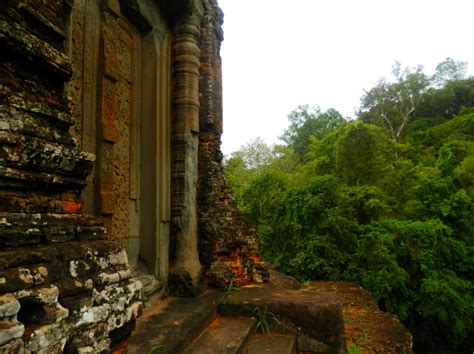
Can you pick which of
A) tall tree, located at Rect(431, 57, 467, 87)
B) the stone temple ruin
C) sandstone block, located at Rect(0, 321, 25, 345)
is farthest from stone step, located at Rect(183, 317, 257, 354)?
tall tree, located at Rect(431, 57, 467, 87)

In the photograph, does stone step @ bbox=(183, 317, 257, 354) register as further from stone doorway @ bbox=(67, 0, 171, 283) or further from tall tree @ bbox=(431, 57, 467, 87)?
tall tree @ bbox=(431, 57, 467, 87)

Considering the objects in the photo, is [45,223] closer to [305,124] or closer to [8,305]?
[8,305]

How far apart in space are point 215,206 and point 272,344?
222 cm

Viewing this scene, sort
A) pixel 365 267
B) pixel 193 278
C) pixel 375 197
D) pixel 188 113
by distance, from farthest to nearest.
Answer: pixel 375 197
pixel 365 267
pixel 188 113
pixel 193 278

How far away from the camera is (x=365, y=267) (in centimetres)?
1044

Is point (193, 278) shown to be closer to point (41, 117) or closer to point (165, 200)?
point (165, 200)

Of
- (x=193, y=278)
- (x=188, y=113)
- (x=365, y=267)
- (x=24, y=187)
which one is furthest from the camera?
(x=365, y=267)

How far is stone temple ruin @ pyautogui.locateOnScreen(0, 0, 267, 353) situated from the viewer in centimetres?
163

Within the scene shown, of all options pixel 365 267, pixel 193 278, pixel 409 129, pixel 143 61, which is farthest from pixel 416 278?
pixel 409 129

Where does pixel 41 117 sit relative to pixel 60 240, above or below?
above

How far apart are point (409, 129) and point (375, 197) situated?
25.1 meters

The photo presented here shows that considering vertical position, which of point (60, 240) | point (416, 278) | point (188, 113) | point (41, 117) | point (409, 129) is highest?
point (409, 129)

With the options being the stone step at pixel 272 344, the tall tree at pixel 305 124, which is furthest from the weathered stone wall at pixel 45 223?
the tall tree at pixel 305 124

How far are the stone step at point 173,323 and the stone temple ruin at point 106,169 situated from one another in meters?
0.32
